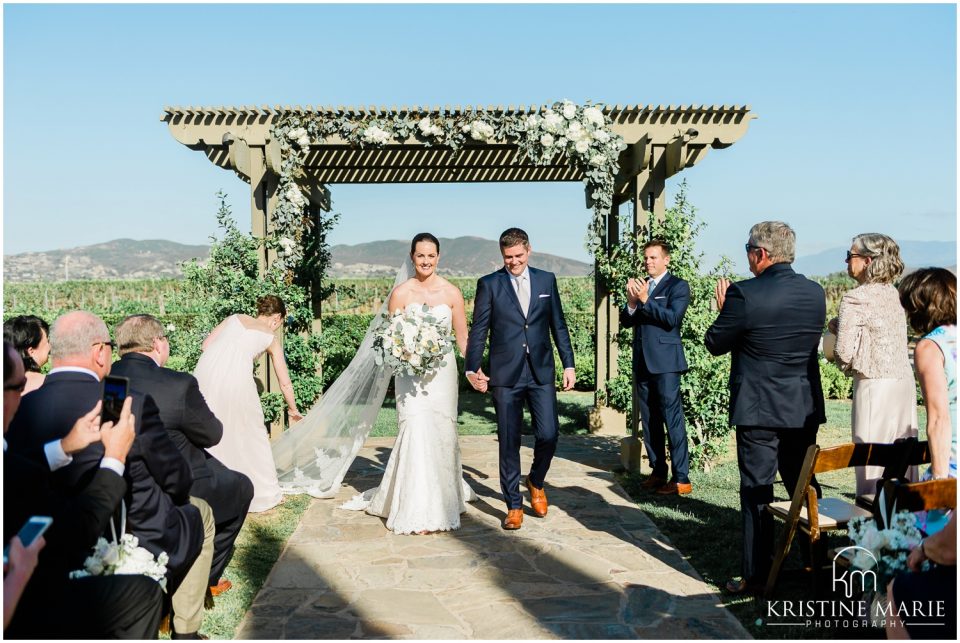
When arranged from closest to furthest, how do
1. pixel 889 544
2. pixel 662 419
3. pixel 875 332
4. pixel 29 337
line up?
pixel 889 544 → pixel 29 337 → pixel 875 332 → pixel 662 419

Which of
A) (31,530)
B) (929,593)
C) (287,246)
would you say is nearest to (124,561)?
(31,530)

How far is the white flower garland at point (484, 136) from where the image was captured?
700 cm

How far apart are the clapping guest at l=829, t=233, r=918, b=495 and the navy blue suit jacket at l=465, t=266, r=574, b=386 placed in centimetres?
186

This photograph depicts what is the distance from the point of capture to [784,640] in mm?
3506

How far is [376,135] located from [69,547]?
16.9 feet

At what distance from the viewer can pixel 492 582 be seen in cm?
439

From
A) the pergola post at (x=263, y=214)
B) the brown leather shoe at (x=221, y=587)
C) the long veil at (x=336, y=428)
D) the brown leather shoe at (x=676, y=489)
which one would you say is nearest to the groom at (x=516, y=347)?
the brown leather shoe at (x=676, y=489)

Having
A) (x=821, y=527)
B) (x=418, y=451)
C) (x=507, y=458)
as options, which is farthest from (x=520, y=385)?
(x=821, y=527)

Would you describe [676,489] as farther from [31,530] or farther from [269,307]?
[31,530]

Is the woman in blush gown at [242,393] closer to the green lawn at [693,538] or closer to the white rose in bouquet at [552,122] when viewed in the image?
the green lawn at [693,538]

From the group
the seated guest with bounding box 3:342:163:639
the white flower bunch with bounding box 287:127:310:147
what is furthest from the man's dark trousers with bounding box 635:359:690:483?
the seated guest with bounding box 3:342:163:639

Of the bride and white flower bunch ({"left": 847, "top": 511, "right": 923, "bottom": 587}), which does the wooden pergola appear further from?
white flower bunch ({"left": 847, "top": 511, "right": 923, "bottom": 587})

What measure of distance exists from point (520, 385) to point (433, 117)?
3.02 metres

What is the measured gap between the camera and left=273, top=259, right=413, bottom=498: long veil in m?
6.82
